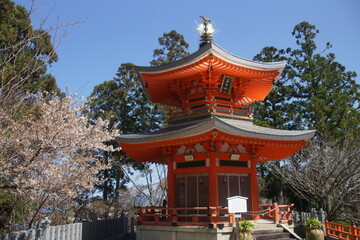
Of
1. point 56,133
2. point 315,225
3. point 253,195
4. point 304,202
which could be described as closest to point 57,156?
point 56,133

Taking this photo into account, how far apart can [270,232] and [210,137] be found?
4.34 m

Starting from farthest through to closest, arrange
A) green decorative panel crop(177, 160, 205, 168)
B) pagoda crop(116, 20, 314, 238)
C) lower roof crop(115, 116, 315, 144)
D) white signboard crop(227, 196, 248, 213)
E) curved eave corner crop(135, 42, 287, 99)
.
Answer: green decorative panel crop(177, 160, 205, 168) → curved eave corner crop(135, 42, 287, 99) → pagoda crop(116, 20, 314, 238) → lower roof crop(115, 116, 315, 144) → white signboard crop(227, 196, 248, 213)

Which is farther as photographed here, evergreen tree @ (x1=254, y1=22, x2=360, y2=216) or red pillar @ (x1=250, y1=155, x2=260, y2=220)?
evergreen tree @ (x1=254, y1=22, x2=360, y2=216)

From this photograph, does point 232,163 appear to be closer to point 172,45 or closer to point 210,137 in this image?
point 210,137

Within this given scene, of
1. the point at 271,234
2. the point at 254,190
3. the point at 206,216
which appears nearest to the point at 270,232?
the point at 271,234

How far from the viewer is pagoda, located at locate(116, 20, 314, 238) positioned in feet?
41.7

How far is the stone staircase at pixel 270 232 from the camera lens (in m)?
11.4

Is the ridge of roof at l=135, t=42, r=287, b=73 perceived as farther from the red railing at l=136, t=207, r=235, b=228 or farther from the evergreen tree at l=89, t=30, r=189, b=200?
the evergreen tree at l=89, t=30, r=189, b=200

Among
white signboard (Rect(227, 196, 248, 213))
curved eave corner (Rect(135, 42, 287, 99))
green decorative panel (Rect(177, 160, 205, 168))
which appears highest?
curved eave corner (Rect(135, 42, 287, 99))

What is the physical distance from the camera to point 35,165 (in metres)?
8.38

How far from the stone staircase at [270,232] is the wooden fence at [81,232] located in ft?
22.6

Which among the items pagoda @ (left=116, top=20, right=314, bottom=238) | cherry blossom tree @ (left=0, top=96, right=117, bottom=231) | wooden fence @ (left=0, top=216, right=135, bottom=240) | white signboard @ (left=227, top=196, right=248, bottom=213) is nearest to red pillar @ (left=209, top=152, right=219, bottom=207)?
pagoda @ (left=116, top=20, right=314, bottom=238)

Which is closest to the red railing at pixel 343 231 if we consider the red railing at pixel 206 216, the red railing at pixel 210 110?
the red railing at pixel 206 216

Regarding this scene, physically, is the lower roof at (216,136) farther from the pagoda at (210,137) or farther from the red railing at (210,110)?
the red railing at (210,110)
